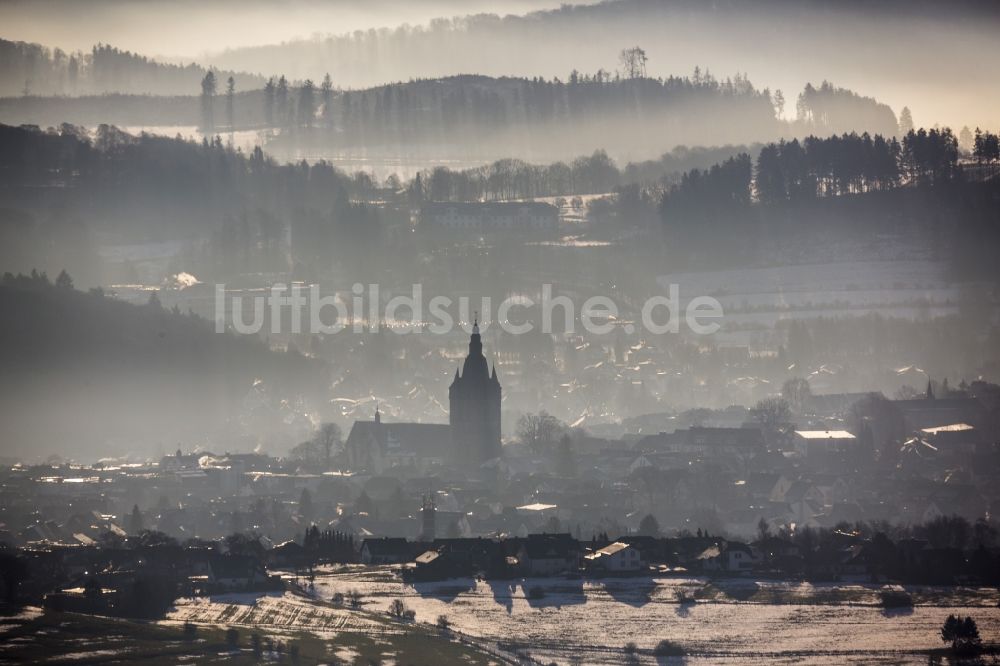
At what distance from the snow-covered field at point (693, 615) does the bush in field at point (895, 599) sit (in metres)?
0.36

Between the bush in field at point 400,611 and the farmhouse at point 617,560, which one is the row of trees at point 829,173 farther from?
the bush in field at point 400,611

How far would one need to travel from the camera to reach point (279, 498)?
387ft

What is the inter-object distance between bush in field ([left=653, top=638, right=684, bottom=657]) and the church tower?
187ft

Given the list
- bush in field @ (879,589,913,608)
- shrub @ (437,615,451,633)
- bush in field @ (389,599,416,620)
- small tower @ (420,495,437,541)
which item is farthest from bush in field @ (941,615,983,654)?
small tower @ (420,495,437,541)

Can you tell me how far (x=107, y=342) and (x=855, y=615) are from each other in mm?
94839

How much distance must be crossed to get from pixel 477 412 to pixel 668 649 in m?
58.6

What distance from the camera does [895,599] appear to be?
8031 cm

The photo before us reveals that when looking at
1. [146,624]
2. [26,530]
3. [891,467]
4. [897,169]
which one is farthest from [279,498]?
[897,169]

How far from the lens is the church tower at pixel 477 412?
131m

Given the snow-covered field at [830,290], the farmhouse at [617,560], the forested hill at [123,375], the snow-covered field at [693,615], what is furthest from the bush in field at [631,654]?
the snow-covered field at [830,290]

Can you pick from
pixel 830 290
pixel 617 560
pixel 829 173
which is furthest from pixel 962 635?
pixel 829 173

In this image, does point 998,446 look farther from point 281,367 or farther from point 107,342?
point 107,342

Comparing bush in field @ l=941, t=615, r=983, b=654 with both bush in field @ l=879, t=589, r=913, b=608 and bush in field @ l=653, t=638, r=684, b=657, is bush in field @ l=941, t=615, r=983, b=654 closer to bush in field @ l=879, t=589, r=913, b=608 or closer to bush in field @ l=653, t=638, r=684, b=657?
bush in field @ l=879, t=589, r=913, b=608

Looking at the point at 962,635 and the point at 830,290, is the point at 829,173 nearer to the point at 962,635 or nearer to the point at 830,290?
the point at 830,290
